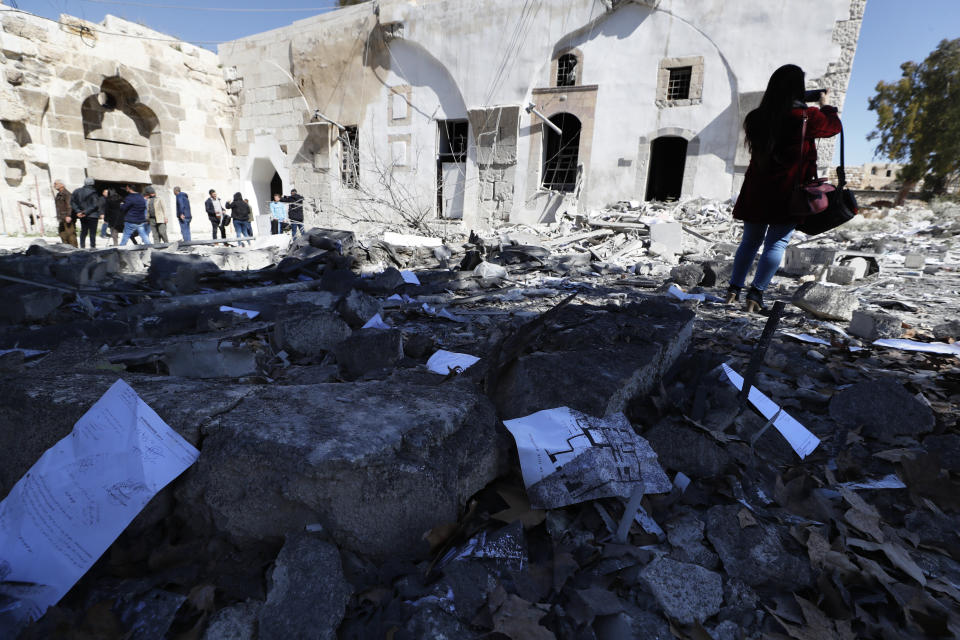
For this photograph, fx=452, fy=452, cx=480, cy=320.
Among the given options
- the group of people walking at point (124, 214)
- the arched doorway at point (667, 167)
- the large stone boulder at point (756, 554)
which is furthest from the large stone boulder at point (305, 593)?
the arched doorway at point (667, 167)

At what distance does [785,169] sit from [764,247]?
1.78ft

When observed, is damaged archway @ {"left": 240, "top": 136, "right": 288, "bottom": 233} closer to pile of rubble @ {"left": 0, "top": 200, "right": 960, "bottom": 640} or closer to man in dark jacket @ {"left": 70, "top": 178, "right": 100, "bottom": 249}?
man in dark jacket @ {"left": 70, "top": 178, "right": 100, "bottom": 249}

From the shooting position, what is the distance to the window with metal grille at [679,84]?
1084 cm

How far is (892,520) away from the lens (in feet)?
4.66

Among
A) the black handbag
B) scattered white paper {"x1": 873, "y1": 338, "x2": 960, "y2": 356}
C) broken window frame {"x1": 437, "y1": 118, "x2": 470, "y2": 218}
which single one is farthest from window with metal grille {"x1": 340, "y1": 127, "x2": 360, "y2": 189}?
scattered white paper {"x1": 873, "y1": 338, "x2": 960, "y2": 356}

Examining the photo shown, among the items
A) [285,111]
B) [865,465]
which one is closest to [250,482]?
[865,465]

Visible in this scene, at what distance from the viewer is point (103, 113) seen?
13.0m

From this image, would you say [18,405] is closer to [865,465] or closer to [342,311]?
[342,311]

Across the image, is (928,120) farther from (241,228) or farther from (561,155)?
(241,228)

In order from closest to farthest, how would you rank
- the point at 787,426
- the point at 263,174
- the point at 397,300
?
1. the point at 787,426
2. the point at 397,300
3. the point at 263,174

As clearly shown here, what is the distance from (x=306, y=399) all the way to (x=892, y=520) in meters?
1.91

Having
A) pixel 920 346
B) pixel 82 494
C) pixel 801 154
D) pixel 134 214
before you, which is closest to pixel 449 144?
pixel 134 214

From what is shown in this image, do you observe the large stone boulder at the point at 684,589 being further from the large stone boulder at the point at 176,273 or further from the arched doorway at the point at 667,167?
the arched doorway at the point at 667,167

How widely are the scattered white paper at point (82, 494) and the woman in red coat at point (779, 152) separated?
3.40m
